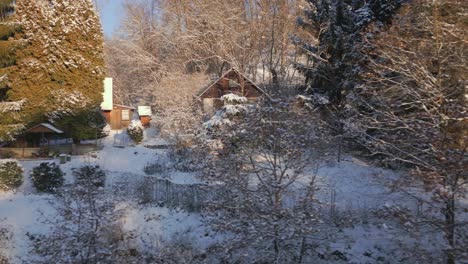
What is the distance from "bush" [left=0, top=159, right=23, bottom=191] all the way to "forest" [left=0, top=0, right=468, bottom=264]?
4 cm

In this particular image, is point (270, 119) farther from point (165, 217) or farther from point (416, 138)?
point (165, 217)

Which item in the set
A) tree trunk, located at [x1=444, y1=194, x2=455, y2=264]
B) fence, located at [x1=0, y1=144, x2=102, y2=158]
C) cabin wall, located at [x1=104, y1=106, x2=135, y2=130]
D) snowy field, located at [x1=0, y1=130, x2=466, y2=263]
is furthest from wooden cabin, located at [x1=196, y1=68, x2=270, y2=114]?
tree trunk, located at [x1=444, y1=194, x2=455, y2=264]

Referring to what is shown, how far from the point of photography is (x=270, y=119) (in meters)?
8.77

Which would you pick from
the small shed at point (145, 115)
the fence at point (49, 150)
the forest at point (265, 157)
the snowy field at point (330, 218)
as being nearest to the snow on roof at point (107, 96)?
the small shed at point (145, 115)

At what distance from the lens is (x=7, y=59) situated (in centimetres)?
1930

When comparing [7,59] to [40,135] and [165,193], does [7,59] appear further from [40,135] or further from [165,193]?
[165,193]

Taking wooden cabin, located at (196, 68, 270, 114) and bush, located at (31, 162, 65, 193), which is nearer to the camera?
bush, located at (31, 162, 65, 193)

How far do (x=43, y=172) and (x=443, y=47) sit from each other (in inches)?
566

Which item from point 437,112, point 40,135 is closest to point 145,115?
point 40,135

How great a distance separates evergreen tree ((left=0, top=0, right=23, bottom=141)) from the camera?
58.6ft

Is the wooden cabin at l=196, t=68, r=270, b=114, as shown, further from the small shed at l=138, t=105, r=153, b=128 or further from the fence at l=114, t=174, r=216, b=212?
the fence at l=114, t=174, r=216, b=212

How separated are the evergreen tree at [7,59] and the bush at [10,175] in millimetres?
3125

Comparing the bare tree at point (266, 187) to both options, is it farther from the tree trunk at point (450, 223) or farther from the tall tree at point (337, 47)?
the tall tree at point (337, 47)

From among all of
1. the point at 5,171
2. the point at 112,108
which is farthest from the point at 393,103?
the point at 112,108
